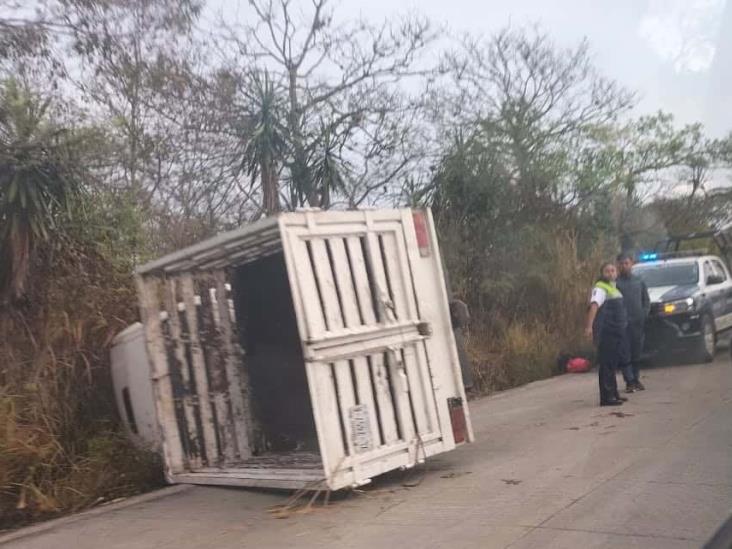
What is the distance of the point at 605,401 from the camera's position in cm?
972

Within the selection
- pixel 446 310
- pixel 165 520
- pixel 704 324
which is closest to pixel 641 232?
pixel 704 324

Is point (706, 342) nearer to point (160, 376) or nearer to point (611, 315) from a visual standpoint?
point (611, 315)

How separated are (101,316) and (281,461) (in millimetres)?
2770

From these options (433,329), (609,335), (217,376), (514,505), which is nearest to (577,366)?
(609,335)

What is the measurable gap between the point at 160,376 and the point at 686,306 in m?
8.91

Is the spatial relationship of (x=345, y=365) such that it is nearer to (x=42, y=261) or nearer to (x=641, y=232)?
(x=42, y=261)

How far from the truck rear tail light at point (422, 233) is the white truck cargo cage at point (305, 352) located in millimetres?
12

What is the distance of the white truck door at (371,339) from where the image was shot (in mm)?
5941

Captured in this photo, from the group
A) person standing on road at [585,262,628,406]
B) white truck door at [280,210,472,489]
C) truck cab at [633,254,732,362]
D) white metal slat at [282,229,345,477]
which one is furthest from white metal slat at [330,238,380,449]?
truck cab at [633,254,732,362]

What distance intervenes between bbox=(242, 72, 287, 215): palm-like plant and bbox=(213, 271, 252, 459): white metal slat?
595cm

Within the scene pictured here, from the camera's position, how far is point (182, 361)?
741 centimetres

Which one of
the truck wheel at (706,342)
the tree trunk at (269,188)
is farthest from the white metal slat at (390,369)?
the truck wheel at (706,342)

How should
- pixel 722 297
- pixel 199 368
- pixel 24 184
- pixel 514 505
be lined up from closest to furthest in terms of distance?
pixel 514 505 < pixel 199 368 < pixel 24 184 < pixel 722 297

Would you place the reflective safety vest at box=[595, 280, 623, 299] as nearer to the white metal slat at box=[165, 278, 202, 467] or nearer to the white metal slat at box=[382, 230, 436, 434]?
the white metal slat at box=[382, 230, 436, 434]
